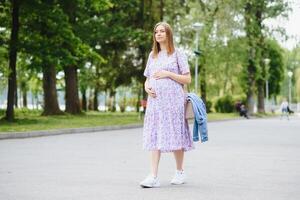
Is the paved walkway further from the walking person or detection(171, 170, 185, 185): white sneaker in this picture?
the walking person

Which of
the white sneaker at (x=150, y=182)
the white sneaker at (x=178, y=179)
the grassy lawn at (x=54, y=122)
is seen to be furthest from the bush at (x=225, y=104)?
the white sneaker at (x=150, y=182)

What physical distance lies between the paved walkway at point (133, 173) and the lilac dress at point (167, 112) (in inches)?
21.8

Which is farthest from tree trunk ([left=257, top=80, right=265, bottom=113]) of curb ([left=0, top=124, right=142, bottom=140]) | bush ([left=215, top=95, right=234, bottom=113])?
curb ([left=0, top=124, right=142, bottom=140])

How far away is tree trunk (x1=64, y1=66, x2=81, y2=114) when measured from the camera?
39625mm

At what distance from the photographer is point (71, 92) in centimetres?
3969

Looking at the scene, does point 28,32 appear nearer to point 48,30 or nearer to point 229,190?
point 48,30

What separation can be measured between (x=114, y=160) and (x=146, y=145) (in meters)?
3.81

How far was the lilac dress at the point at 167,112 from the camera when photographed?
8031 millimetres

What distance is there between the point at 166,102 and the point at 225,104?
55.3 meters

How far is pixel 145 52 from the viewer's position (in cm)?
4181

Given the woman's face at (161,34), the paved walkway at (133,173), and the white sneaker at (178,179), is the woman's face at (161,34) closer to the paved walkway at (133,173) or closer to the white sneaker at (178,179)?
the white sneaker at (178,179)

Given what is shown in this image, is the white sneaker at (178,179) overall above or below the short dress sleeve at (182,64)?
below

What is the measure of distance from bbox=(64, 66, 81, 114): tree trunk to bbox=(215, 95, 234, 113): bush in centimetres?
2519

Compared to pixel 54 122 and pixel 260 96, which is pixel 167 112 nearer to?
pixel 54 122
